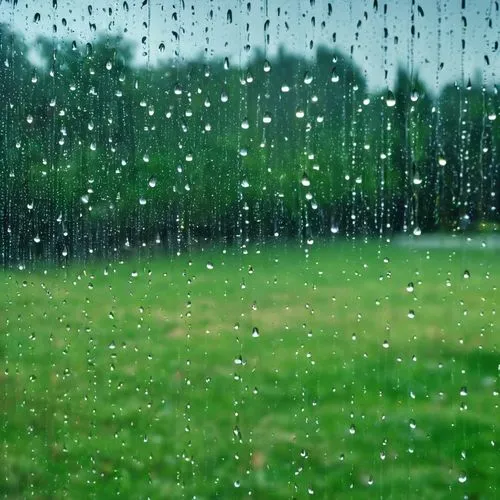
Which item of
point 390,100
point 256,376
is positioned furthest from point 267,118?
point 256,376

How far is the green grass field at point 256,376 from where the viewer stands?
1460 millimetres

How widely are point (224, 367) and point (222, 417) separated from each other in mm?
130

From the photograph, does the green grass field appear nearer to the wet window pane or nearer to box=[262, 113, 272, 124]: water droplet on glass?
the wet window pane

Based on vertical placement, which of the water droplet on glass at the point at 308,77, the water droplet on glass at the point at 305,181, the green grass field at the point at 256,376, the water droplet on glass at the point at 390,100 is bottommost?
the green grass field at the point at 256,376

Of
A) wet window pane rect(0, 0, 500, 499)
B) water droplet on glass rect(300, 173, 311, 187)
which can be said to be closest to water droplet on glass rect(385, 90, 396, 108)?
wet window pane rect(0, 0, 500, 499)

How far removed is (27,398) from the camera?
1.82m

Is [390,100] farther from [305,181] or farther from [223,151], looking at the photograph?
[223,151]

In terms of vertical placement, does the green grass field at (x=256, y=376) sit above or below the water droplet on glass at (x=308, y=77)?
below

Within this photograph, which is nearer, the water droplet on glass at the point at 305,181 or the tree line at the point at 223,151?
the tree line at the point at 223,151

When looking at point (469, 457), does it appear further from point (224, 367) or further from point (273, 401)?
point (224, 367)

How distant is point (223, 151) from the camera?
1.59 metres

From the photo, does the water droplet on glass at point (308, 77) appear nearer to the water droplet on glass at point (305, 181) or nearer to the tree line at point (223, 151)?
the tree line at point (223, 151)

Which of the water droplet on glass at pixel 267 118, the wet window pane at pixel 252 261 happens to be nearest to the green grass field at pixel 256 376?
the wet window pane at pixel 252 261

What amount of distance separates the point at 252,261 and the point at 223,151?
28 centimetres
